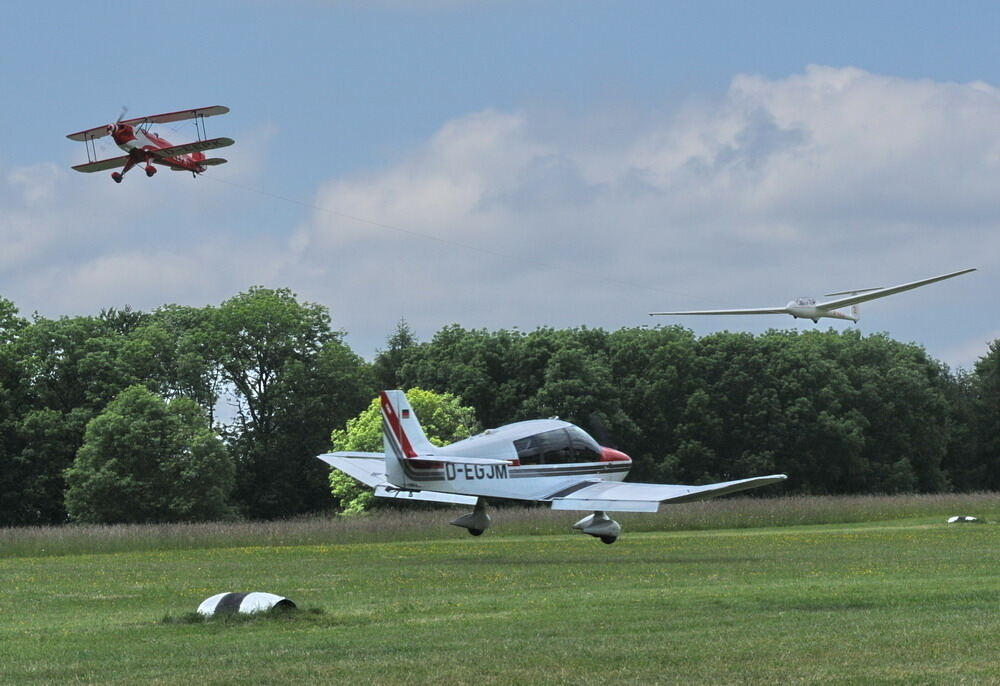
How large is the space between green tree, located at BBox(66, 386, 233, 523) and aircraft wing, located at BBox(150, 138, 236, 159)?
4952 centimetres

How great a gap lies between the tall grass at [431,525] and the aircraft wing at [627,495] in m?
12.2

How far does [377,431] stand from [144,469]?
1336 centimetres

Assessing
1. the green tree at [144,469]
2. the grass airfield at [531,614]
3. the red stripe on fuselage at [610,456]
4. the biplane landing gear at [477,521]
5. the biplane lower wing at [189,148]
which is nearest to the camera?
the grass airfield at [531,614]

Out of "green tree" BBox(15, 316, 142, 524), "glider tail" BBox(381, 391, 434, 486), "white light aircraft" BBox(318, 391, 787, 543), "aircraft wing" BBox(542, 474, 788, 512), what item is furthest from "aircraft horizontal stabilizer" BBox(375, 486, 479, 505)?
"green tree" BBox(15, 316, 142, 524)

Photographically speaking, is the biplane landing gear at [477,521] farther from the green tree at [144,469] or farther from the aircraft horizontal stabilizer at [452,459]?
the green tree at [144,469]

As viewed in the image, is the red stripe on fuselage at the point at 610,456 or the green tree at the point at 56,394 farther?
the green tree at the point at 56,394

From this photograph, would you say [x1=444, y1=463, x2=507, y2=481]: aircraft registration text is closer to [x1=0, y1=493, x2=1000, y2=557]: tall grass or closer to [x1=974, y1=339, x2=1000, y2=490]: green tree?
[x1=0, y1=493, x2=1000, y2=557]: tall grass

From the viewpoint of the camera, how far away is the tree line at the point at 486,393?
8688 centimetres

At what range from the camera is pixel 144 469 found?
78.8 m

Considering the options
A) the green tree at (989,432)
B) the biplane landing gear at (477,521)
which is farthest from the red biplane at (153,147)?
the green tree at (989,432)

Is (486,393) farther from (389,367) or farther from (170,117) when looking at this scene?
(170,117)

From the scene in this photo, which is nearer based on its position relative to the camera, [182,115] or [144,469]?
[182,115]

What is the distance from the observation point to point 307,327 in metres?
99.3

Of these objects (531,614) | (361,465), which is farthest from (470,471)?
(531,614)
